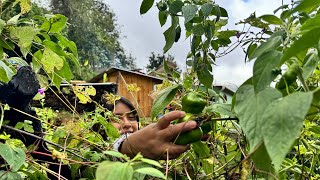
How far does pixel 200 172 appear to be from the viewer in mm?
633

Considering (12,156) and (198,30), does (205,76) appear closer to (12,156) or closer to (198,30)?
(198,30)

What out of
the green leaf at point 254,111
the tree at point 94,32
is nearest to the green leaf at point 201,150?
the green leaf at point 254,111

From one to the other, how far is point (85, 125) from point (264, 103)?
18.6 inches

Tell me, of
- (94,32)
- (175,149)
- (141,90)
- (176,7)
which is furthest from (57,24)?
(94,32)

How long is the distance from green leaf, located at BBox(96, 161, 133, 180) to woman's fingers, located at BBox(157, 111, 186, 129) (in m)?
0.13

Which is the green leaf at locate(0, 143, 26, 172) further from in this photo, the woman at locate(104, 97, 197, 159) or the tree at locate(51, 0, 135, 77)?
the tree at locate(51, 0, 135, 77)

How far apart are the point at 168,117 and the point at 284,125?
8.8 inches

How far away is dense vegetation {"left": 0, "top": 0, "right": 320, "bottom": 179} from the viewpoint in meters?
0.32

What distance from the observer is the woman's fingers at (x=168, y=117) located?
0.46 metres

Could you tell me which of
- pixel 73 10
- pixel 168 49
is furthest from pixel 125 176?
pixel 73 10

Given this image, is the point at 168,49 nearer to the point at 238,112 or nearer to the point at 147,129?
the point at 147,129

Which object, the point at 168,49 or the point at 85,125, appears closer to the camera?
the point at 168,49

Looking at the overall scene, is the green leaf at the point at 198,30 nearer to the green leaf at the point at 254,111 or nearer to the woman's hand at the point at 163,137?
the woman's hand at the point at 163,137

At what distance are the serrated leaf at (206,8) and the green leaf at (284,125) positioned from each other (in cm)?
29
